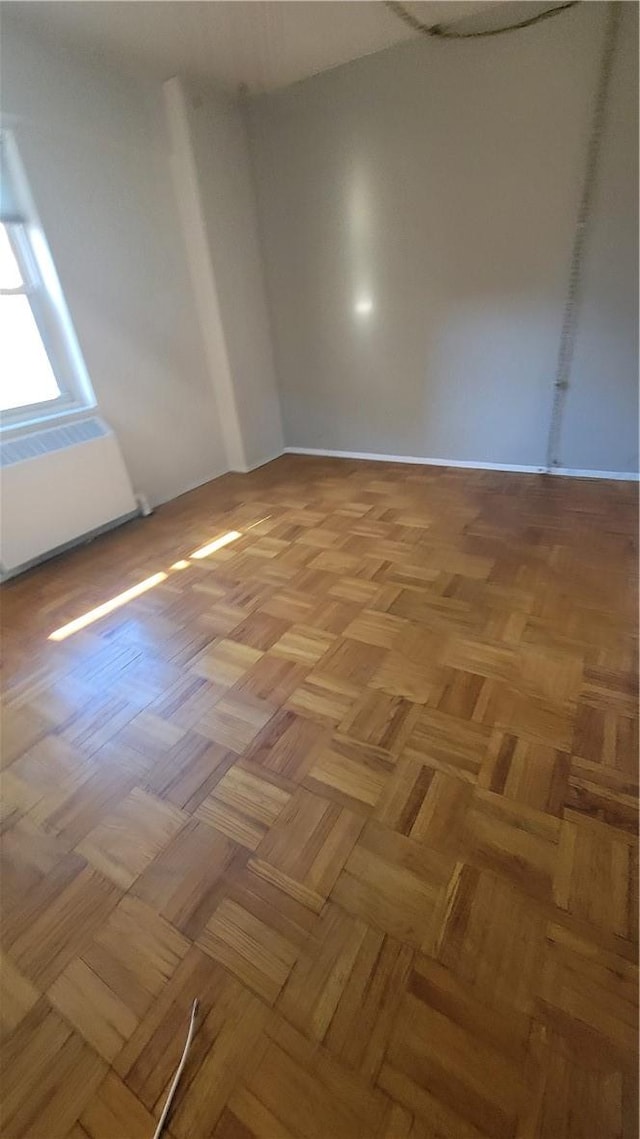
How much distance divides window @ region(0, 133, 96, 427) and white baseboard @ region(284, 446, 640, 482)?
193 cm

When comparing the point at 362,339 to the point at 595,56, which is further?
the point at 362,339

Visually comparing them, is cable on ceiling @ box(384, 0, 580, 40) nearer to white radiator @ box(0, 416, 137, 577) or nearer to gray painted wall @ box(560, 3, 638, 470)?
gray painted wall @ box(560, 3, 638, 470)

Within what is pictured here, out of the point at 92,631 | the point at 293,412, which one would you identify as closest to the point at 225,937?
the point at 92,631

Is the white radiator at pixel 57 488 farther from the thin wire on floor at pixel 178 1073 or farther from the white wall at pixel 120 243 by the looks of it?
the thin wire on floor at pixel 178 1073

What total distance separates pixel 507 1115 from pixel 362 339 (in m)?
3.85

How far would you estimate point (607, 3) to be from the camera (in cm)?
230

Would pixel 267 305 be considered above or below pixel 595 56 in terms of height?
below

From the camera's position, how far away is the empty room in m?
0.92

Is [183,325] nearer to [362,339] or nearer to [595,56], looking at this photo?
[362,339]

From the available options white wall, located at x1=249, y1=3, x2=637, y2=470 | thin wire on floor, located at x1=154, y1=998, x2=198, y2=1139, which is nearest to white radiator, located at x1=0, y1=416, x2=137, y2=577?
white wall, located at x1=249, y1=3, x2=637, y2=470

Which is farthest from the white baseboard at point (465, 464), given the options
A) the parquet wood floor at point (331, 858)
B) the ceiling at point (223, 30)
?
the ceiling at point (223, 30)

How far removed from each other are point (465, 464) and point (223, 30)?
2768 mm

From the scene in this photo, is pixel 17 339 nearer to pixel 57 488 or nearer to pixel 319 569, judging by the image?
pixel 57 488

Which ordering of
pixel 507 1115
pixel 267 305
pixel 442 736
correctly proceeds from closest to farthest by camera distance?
pixel 507 1115 < pixel 442 736 < pixel 267 305
